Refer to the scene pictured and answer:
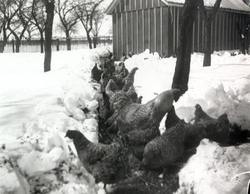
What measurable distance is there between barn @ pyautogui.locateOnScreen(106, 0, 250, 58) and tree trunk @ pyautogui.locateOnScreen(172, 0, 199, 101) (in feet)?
40.2

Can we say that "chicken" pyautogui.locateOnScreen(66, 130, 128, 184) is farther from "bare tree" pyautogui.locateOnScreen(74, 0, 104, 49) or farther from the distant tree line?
"bare tree" pyautogui.locateOnScreen(74, 0, 104, 49)

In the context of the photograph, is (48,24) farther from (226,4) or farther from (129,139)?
(226,4)

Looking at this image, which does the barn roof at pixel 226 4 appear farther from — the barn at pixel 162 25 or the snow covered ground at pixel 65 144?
the snow covered ground at pixel 65 144

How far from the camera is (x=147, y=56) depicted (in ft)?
68.0

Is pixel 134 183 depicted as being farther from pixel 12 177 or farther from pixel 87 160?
pixel 12 177

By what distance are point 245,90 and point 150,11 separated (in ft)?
51.7

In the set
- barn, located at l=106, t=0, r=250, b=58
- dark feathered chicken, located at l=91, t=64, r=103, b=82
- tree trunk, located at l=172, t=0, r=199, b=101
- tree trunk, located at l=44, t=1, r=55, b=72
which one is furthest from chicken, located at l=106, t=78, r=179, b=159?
barn, located at l=106, t=0, r=250, b=58

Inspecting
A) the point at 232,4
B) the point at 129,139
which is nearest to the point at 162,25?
the point at 232,4

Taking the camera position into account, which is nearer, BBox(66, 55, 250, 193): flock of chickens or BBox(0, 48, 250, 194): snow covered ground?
BBox(0, 48, 250, 194): snow covered ground

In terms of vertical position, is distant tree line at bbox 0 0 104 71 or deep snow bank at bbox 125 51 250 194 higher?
distant tree line at bbox 0 0 104 71

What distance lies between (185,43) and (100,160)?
14.4 feet

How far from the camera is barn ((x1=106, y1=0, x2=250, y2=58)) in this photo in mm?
22094

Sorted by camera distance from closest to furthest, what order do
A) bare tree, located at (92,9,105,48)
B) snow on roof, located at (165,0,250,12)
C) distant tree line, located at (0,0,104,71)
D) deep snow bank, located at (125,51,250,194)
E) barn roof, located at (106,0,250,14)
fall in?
deep snow bank, located at (125,51,250,194)
barn roof, located at (106,0,250,14)
snow on roof, located at (165,0,250,12)
distant tree line, located at (0,0,104,71)
bare tree, located at (92,9,105,48)

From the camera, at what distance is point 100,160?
638 centimetres
